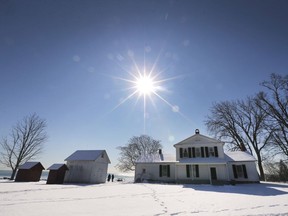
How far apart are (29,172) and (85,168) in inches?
364

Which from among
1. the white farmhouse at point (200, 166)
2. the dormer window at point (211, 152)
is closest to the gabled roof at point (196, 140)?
the white farmhouse at point (200, 166)

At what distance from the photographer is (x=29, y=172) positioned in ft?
79.6

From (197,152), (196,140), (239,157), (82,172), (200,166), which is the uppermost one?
(196,140)

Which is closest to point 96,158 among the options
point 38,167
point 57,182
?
point 57,182

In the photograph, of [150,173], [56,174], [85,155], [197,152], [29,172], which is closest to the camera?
[56,174]

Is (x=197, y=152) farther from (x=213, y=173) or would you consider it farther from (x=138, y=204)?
(x=138, y=204)

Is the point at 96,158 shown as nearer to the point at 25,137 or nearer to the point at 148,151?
the point at 25,137

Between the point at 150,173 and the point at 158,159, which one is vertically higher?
the point at 158,159

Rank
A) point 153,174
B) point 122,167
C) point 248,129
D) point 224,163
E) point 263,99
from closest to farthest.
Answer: point 224,163
point 263,99
point 153,174
point 248,129
point 122,167

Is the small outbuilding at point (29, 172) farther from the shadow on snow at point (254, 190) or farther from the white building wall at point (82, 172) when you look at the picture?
the shadow on snow at point (254, 190)

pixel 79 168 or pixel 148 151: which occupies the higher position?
pixel 148 151

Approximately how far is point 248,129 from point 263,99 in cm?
858

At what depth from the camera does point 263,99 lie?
22.1 metres

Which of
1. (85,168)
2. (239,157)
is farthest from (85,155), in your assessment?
(239,157)
